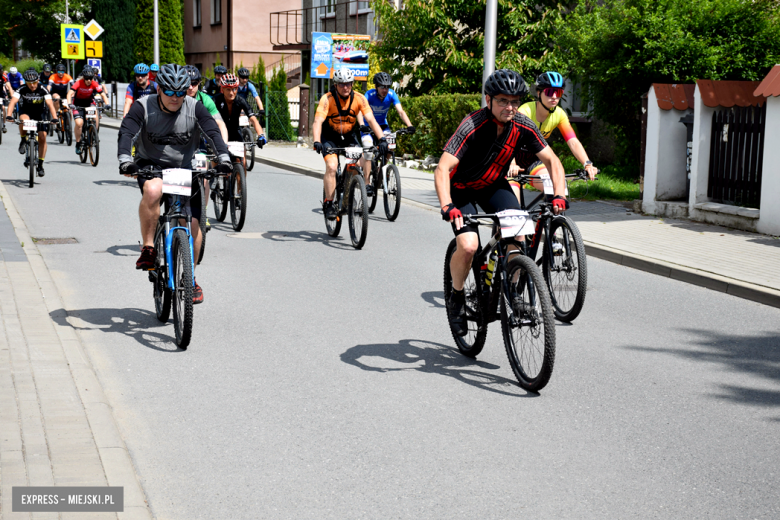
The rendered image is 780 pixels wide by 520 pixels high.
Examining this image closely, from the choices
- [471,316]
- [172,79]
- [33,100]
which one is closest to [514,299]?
[471,316]

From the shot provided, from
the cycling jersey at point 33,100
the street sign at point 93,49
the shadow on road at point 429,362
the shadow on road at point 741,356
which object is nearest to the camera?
the shadow on road at point 741,356

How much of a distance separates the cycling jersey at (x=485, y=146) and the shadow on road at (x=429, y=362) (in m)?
1.12

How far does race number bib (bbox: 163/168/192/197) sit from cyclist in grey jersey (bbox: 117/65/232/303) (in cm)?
28

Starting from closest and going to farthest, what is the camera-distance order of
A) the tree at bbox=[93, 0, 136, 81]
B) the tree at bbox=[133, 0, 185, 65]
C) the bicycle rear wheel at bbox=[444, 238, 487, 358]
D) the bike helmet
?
the bicycle rear wheel at bbox=[444, 238, 487, 358]
the bike helmet
the tree at bbox=[133, 0, 185, 65]
the tree at bbox=[93, 0, 136, 81]

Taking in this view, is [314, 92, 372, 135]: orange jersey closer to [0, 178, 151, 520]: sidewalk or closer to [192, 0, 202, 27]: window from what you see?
[0, 178, 151, 520]: sidewalk

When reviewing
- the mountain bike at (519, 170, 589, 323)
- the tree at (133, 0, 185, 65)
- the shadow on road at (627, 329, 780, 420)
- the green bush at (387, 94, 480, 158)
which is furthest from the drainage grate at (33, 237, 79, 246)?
the tree at (133, 0, 185, 65)

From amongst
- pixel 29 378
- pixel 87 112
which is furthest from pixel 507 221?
pixel 87 112

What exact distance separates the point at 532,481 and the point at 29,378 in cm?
286

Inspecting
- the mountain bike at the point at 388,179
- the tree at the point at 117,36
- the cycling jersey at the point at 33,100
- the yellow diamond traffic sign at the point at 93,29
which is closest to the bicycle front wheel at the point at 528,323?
the mountain bike at the point at 388,179

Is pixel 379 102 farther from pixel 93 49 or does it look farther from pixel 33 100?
pixel 93 49

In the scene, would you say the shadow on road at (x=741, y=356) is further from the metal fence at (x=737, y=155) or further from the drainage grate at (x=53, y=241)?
the drainage grate at (x=53, y=241)

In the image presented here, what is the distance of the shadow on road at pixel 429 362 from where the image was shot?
18.8ft

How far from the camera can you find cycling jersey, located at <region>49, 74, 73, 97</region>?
2167 cm

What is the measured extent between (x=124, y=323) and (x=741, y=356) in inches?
172
